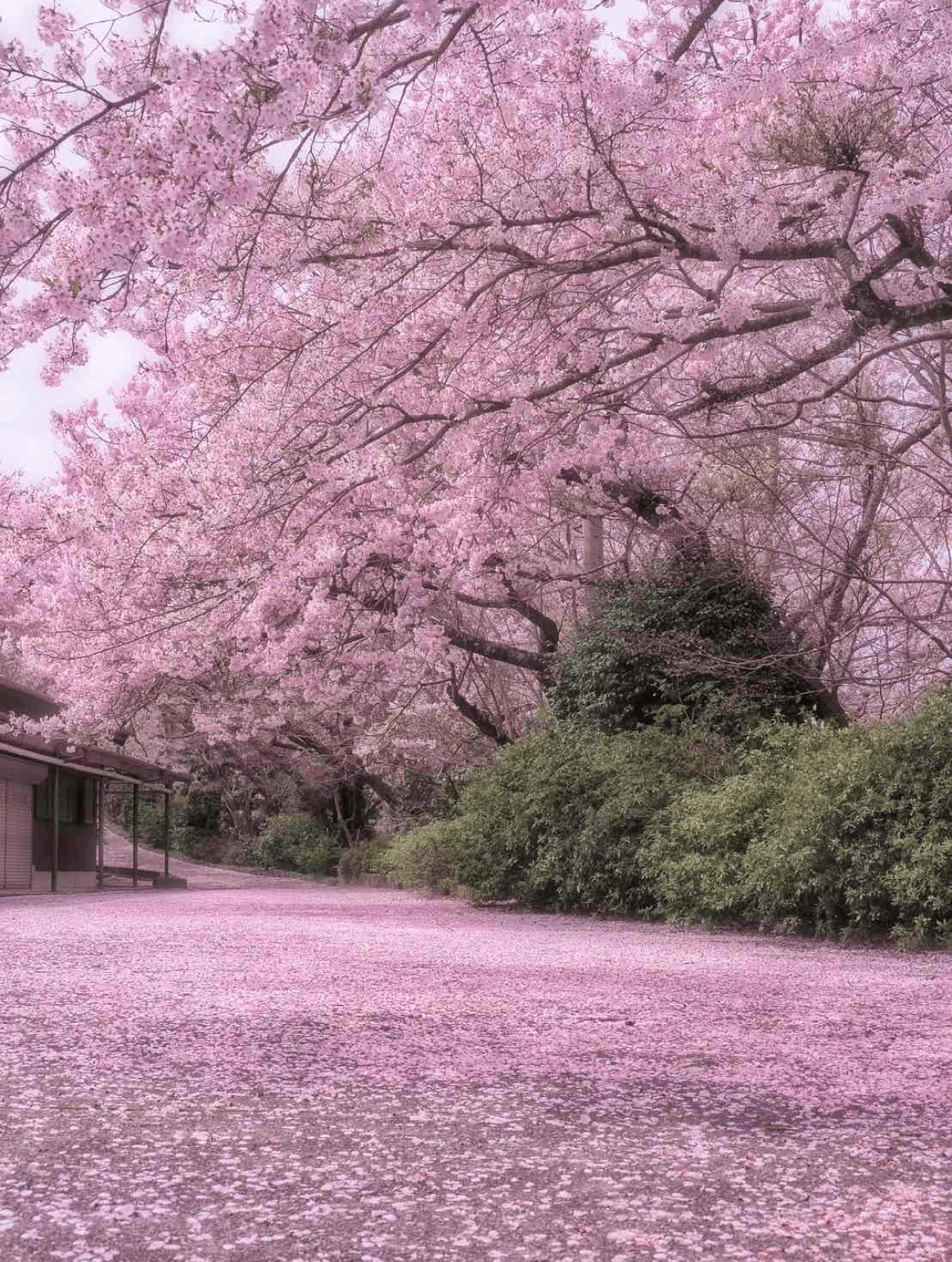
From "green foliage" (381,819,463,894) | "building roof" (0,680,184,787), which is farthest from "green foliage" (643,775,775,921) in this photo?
"building roof" (0,680,184,787)

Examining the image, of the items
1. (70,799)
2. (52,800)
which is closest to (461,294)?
(52,800)

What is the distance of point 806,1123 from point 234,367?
7510mm

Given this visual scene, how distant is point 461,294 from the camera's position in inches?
332

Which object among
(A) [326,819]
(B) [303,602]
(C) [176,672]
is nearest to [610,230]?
(B) [303,602]

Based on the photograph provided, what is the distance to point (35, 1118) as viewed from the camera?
3.33 m

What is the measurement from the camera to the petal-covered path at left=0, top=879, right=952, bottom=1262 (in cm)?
251

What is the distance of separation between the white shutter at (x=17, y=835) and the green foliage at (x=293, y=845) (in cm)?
785

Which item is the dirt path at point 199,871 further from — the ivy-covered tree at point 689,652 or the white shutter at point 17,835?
the ivy-covered tree at point 689,652

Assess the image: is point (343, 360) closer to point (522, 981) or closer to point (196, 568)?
point (196, 568)

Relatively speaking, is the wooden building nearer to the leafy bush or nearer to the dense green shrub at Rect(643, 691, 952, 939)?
the leafy bush

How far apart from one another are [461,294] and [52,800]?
14.9 metres

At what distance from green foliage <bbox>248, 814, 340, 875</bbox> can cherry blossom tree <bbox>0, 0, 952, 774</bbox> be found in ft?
35.3

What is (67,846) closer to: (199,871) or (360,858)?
(199,871)

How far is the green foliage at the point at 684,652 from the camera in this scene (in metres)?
12.5
